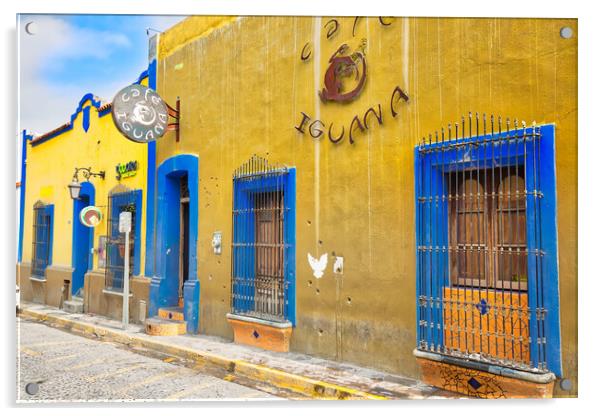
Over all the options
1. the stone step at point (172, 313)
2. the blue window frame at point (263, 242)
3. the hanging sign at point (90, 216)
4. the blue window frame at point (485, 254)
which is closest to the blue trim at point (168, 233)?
the stone step at point (172, 313)

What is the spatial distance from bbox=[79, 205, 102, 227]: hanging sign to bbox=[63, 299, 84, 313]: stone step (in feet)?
6.18

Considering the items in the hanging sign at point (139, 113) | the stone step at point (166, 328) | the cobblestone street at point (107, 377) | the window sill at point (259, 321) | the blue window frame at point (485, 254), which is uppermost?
the hanging sign at point (139, 113)

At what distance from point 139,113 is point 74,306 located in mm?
4766

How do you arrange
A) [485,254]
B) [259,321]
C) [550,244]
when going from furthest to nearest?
[259,321] < [485,254] < [550,244]

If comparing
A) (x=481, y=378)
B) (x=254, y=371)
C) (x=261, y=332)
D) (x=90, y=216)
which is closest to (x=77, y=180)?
(x=90, y=216)

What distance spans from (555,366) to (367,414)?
5.00 ft

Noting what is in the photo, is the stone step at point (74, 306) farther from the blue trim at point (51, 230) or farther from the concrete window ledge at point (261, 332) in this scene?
the concrete window ledge at point (261, 332)

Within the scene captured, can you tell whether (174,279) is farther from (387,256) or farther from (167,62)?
(387,256)

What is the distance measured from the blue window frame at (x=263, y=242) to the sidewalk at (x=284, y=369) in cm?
54

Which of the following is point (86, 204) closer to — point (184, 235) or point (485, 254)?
point (184, 235)

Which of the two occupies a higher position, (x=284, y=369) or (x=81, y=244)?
(x=81, y=244)

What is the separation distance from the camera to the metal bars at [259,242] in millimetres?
6301

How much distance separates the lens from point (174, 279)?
8.41 m

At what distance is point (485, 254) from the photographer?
4.53 m
